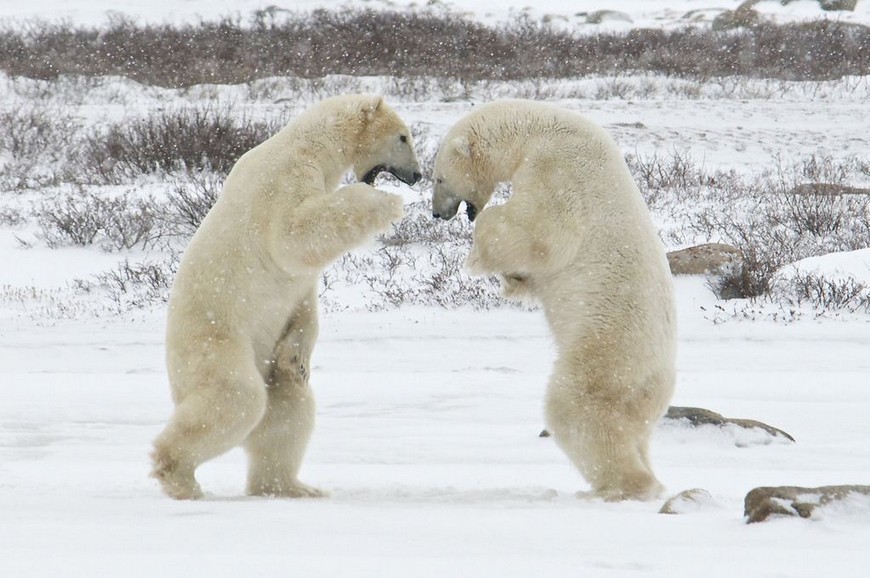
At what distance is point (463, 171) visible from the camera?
3.66 metres

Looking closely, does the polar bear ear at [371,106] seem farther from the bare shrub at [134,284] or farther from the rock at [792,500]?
the bare shrub at [134,284]

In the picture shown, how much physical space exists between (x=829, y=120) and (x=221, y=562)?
15336 millimetres

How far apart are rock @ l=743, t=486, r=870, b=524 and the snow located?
1.4 inches

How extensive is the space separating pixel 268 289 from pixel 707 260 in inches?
193

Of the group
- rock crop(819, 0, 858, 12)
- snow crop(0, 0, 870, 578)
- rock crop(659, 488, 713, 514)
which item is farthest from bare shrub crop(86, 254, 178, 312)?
rock crop(819, 0, 858, 12)

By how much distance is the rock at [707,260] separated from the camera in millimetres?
7461

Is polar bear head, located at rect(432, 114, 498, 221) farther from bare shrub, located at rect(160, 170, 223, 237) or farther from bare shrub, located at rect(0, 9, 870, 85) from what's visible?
bare shrub, located at rect(0, 9, 870, 85)

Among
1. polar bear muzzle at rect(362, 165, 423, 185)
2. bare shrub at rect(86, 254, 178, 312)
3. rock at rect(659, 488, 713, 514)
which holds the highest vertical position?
polar bear muzzle at rect(362, 165, 423, 185)

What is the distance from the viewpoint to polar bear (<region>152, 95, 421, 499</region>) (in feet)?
10.3

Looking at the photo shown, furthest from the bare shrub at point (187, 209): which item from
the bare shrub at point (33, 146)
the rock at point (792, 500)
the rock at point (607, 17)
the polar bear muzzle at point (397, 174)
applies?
the rock at point (607, 17)

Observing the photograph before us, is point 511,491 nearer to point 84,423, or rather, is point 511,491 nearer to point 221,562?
point 221,562

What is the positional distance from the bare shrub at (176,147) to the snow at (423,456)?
2.38 m

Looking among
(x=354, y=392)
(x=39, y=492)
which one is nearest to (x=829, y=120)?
(x=354, y=392)

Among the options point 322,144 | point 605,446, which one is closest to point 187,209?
point 322,144
